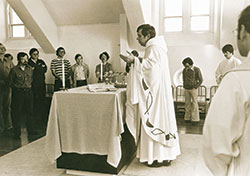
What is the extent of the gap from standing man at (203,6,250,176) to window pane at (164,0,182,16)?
6.90 meters

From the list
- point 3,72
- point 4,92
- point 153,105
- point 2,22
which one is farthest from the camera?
point 2,22

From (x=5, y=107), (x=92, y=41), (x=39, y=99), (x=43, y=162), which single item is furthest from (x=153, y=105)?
(x=92, y=41)

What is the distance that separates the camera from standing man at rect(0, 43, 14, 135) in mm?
5771

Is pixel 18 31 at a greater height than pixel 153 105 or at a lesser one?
greater

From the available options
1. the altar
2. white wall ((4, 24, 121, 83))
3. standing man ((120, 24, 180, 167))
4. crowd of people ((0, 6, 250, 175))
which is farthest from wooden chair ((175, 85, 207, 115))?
the altar

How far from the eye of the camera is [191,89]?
22.0 feet

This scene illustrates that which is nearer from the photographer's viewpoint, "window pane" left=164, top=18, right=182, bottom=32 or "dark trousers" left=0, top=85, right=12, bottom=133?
"dark trousers" left=0, top=85, right=12, bottom=133

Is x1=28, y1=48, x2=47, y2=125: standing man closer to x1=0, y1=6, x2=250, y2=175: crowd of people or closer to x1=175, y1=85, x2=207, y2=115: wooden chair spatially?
x1=0, y1=6, x2=250, y2=175: crowd of people

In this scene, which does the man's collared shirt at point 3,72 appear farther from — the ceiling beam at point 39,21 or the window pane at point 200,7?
the window pane at point 200,7

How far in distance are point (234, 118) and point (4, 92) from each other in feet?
18.2

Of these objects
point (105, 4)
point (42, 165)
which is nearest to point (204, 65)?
point (105, 4)

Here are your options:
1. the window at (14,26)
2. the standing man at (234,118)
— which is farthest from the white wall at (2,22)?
the standing man at (234,118)

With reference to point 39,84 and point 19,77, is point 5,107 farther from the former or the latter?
point 39,84

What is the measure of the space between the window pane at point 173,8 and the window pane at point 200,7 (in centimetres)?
38
